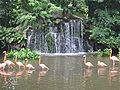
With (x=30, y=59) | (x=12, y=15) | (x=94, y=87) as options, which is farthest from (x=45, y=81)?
(x=12, y=15)

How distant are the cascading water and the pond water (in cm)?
613

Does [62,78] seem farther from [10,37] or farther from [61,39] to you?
[61,39]

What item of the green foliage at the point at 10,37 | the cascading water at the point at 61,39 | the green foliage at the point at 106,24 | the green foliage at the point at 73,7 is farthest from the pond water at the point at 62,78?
the green foliage at the point at 73,7

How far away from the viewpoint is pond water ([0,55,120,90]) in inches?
314

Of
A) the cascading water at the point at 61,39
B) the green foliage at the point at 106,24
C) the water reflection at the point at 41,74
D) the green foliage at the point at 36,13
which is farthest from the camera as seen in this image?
the cascading water at the point at 61,39

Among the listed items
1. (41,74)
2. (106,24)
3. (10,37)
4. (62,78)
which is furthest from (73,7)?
(62,78)

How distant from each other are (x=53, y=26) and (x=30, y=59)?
4.56 metres

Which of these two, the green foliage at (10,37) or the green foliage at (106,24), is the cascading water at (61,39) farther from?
the green foliage at (106,24)

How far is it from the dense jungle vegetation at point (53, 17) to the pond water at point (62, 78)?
5709 mm

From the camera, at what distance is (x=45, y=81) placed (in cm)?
865

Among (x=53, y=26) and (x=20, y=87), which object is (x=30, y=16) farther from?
(x=20, y=87)

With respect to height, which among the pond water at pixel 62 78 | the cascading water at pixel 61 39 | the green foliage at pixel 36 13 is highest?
the green foliage at pixel 36 13

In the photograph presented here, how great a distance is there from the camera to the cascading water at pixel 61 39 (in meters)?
17.6

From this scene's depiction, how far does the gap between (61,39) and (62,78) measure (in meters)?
8.95
